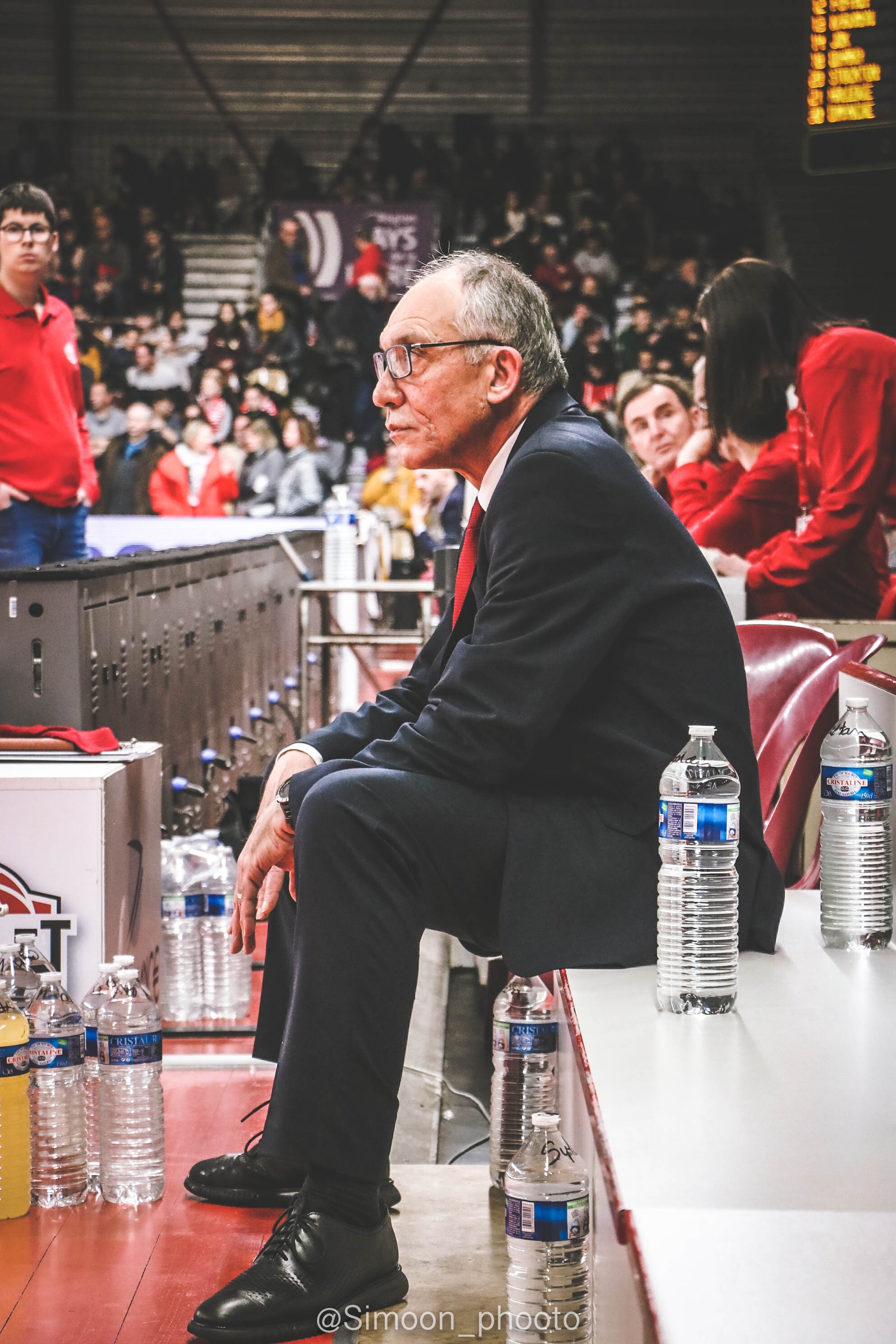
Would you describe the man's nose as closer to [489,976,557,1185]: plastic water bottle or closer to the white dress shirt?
the white dress shirt

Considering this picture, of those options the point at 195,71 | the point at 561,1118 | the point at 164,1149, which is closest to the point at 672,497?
the point at 164,1149

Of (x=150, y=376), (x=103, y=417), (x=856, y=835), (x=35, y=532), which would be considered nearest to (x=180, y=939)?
(x=35, y=532)

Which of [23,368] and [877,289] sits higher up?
[877,289]

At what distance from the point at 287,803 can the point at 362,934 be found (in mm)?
252

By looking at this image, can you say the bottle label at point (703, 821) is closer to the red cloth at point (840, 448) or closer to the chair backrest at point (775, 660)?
the chair backrest at point (775, 660)

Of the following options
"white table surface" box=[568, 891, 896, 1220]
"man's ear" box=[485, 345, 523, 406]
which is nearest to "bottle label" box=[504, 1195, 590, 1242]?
"white table surface" box=[568, 891, 896, 1220]

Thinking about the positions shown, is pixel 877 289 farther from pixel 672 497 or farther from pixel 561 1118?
pixel 561 1118

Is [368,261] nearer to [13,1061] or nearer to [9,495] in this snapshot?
[9,495]

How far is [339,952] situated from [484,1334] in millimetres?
491

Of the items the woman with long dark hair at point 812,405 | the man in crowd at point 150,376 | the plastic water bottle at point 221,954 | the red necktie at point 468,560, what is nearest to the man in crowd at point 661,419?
the woman with long dark hair at point 812,405

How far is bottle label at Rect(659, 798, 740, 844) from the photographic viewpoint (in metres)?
1.60

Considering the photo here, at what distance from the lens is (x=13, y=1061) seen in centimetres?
219

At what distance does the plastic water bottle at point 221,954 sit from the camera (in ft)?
11.0

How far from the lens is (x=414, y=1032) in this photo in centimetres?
336
